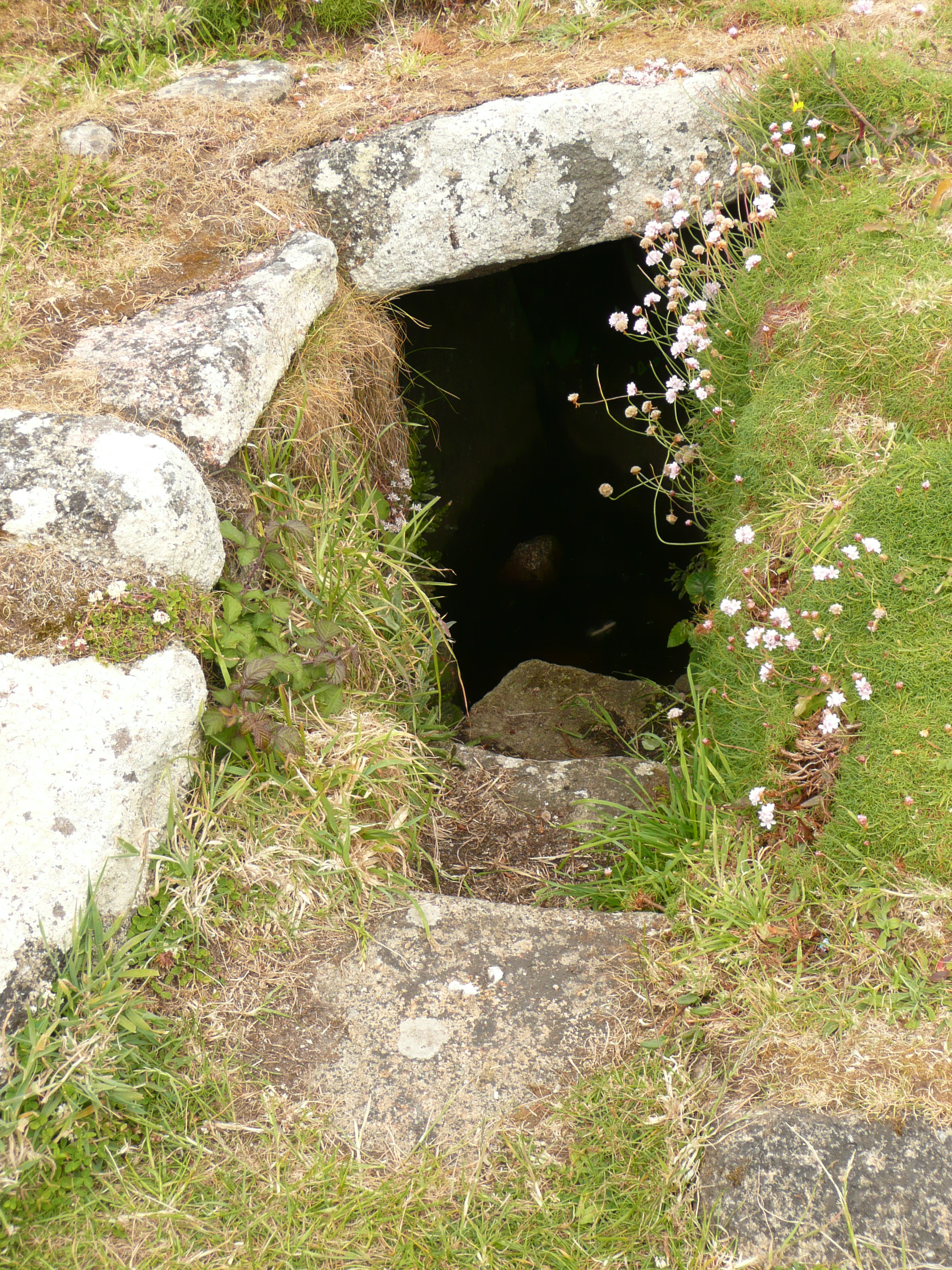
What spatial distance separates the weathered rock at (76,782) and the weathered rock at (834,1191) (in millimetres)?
1545

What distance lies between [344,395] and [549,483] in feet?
13.6

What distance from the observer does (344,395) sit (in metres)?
3.34

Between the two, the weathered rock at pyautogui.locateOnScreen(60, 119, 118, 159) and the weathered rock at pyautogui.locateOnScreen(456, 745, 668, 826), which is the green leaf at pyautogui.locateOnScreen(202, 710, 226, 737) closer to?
the weathered rock at pyautogui.locateOnScreen(456, 745, 668, 826)

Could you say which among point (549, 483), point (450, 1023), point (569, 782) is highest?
point (450, 1023)

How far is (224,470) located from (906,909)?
2277 millimetres

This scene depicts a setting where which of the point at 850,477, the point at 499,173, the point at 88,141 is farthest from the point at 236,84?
the point at 850,477

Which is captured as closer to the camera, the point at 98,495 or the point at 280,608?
the point at 98,495

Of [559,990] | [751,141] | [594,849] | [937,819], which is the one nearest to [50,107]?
[751,141]

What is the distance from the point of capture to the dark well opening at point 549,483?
5938mm

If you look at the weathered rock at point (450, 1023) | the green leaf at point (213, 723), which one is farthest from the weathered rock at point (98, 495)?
the weathered rock at point (450, 1023)

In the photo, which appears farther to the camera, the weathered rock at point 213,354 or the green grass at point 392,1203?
the weathered rock at point 213,354

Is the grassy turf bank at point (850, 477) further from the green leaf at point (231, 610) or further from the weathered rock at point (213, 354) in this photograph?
the weathered rock at point (213, 354)

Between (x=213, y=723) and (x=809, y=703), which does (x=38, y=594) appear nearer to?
(x=213, y=723)

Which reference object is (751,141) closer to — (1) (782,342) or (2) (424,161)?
(1) (782,342)
